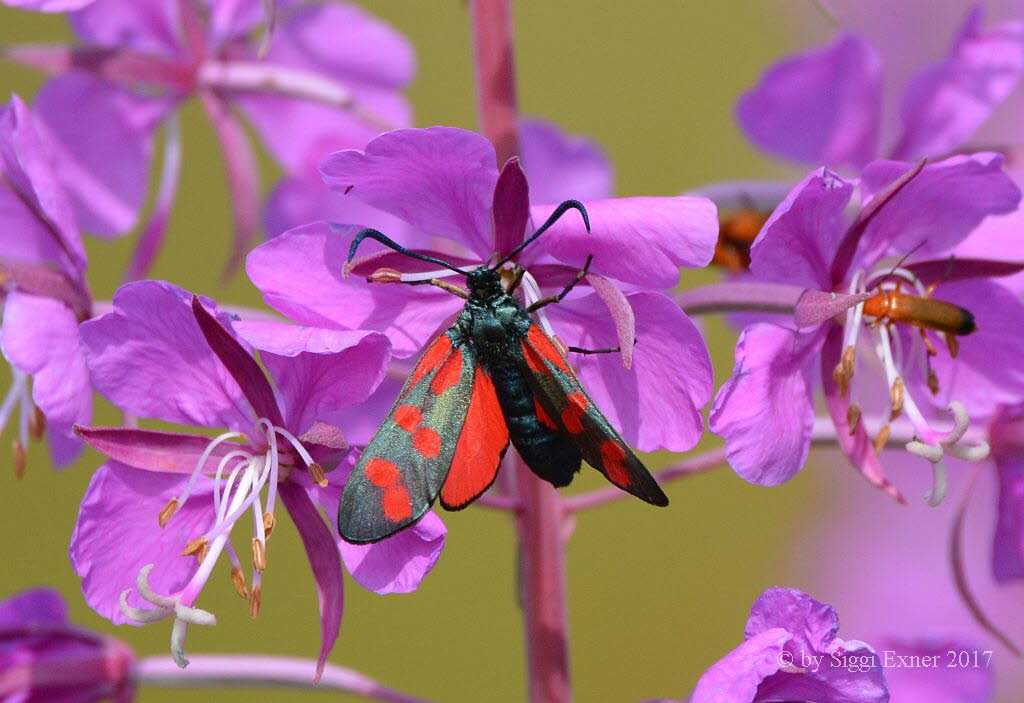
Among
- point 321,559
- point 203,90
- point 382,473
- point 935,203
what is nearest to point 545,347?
point 382,473

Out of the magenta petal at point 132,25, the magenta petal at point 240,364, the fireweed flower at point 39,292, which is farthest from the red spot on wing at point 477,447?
the magenta petal at point 132,25

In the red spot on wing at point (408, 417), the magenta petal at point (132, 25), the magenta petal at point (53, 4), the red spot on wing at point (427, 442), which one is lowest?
the red spot on wing at point (427, 442)

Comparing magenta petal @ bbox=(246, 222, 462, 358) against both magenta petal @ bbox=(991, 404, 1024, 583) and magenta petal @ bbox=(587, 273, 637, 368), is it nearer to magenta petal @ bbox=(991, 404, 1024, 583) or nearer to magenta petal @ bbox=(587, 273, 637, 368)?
magenta petal @ bbox=(587, 273, 637, 368)

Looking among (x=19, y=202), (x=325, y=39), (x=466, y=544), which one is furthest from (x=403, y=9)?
(x=19, y=202)

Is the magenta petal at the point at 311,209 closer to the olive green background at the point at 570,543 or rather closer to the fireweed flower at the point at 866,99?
the fireweed flower at the point at 866,99

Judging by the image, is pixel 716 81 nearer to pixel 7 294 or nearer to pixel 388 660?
pixel 388 660
